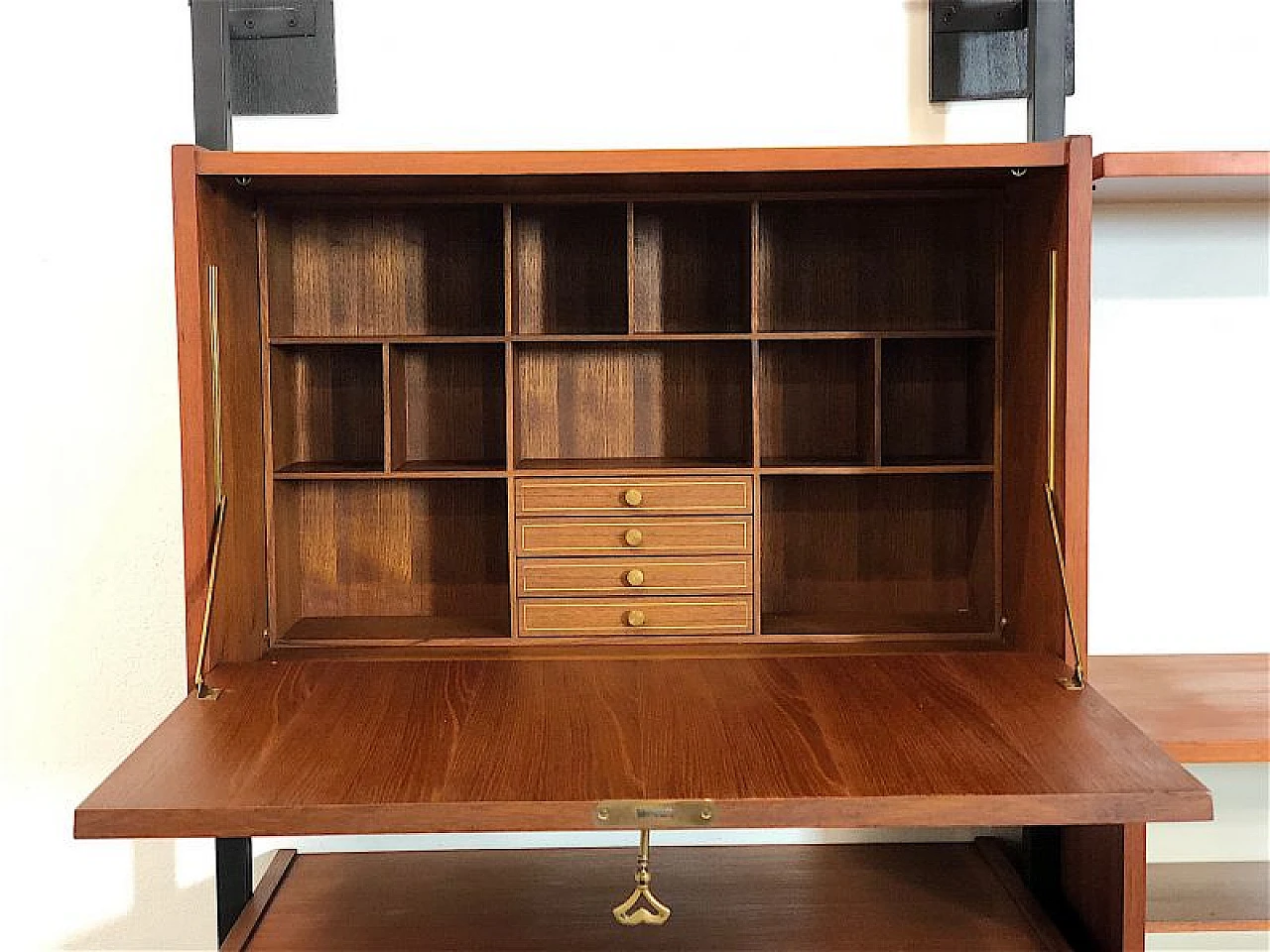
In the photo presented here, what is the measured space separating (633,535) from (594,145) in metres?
0.76

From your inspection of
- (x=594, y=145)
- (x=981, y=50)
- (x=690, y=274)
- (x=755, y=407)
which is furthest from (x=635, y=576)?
(x=981, y=50)

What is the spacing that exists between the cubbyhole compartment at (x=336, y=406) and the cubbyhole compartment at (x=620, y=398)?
0.26 metres

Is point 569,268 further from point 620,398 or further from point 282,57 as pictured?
point 282,57

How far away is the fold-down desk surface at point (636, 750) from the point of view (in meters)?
1.43

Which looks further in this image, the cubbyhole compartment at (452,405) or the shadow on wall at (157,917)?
the shadow on wall at (157,917)

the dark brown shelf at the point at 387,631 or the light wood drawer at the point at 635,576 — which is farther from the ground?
the light wood drawer at the point at 635,576

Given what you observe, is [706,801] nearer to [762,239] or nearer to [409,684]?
[409,684]

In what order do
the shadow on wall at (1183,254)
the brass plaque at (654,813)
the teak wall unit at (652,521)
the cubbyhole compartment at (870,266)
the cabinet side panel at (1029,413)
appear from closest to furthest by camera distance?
1. the brass plaque at (654,813)
2. the teak wall unit at (652,521)
3. the cabinet side panel at (1029,413)
4. the cubbyhole compartment at (870,266)
5. the shadow on wall at (1183,254)

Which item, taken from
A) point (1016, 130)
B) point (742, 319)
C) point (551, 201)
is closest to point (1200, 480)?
point (1016, 130)

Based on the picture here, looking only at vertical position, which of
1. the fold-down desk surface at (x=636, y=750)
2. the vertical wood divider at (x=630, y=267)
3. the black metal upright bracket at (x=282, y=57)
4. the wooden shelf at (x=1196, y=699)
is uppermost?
the black metal upright bracket at (x=282, y=57)

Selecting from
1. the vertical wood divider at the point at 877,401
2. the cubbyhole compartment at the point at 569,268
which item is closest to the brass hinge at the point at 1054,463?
the vertical wood divider at the point at 877,401

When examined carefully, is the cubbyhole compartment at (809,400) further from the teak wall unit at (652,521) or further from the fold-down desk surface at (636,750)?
the fold-down desk surface at (636,750)

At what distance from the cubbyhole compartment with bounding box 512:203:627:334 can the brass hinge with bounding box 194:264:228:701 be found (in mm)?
585

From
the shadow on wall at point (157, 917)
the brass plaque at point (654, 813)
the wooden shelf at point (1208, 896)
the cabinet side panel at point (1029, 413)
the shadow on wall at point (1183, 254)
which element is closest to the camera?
the brass plaque at point (654, 813)
